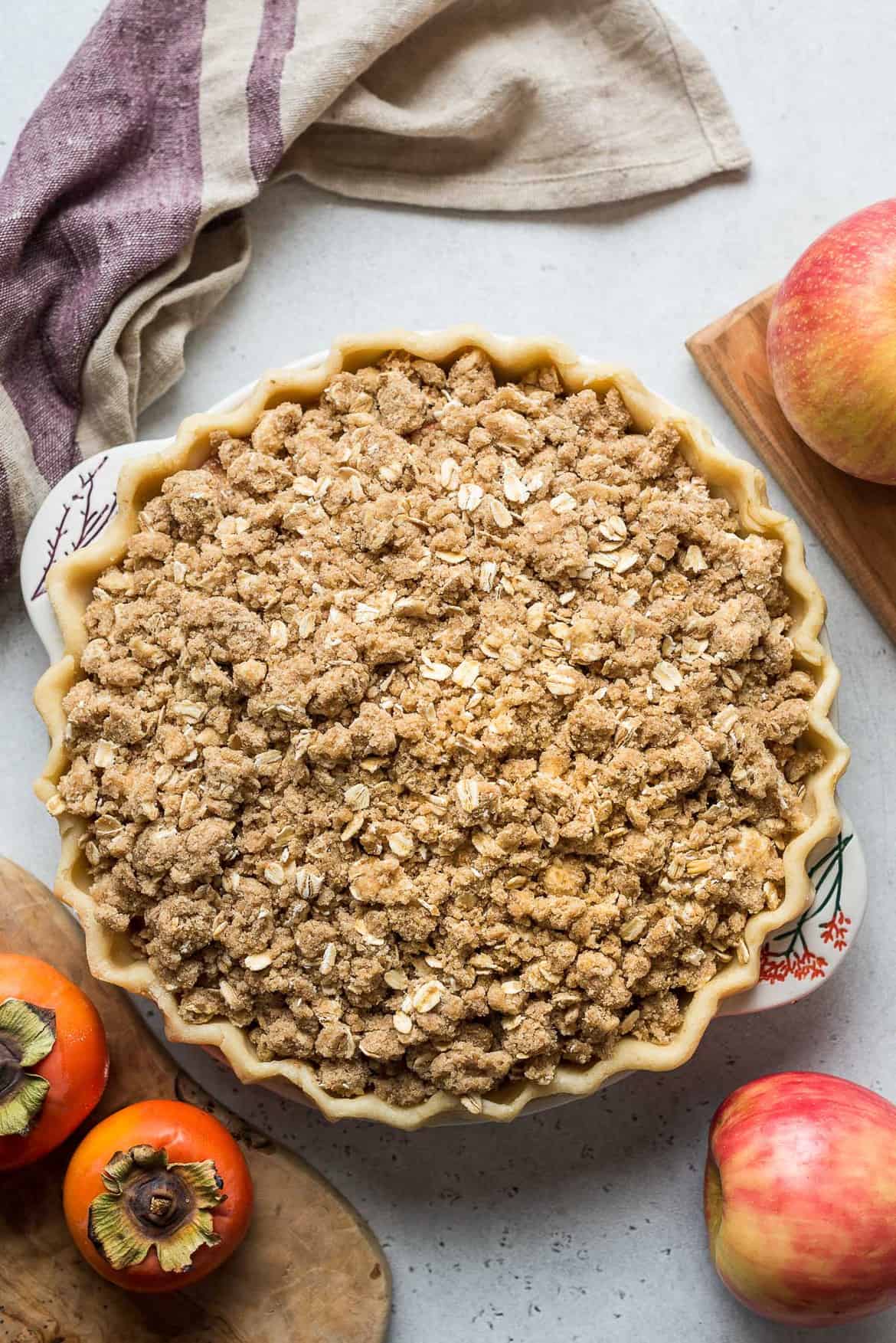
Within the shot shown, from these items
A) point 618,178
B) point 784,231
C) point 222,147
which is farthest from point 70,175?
point 784,231

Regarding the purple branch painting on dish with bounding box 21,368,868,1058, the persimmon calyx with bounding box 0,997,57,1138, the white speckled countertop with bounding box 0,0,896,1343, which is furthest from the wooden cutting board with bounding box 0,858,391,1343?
the purple branch painting on dish with bounding box 21,368,868,1058

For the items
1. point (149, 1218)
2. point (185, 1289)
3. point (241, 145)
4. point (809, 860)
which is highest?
point (241, 145)

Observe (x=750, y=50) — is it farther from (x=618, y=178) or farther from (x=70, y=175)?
(x=70, y=175)

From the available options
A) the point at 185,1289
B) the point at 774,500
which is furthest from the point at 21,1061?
the point at 774,500

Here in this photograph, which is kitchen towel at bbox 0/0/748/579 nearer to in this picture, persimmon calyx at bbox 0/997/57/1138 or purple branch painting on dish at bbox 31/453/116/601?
purple branch painting on dish at bbox 31/453/116/601

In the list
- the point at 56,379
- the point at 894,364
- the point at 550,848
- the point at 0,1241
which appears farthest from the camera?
the point at 56,379

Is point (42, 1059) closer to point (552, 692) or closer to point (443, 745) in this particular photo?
point (443, 745)
